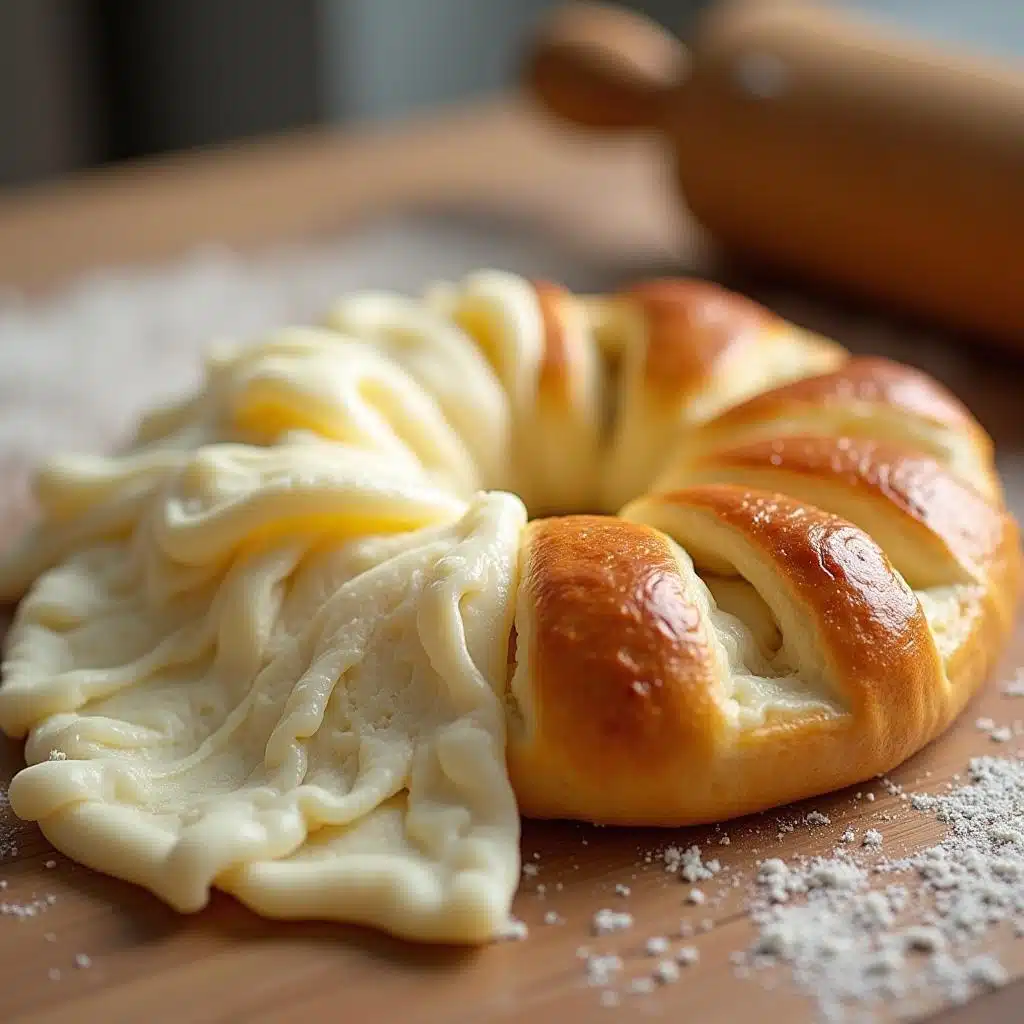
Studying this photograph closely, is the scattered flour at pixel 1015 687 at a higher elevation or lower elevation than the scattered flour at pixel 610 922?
lower

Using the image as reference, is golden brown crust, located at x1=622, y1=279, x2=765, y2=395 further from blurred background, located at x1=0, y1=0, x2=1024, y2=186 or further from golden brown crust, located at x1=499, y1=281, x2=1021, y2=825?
blurred background, located at x1=0, y1=0, x2=1024, y2=186

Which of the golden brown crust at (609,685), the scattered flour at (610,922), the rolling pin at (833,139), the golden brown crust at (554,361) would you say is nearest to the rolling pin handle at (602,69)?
the rolling pin at (833,139)

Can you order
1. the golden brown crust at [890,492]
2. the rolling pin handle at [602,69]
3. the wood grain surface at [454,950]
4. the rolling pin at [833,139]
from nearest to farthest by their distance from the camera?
the wood grain surface at [454,950], the golden brown crust at [890,492], the rolling pin at [833,139], the rolling pin handle at [602,69]

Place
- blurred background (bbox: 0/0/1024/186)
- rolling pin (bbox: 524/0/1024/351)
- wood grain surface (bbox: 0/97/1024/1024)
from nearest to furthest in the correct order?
wood grain surface (bbox: 0/97/1024/1024)
rolling pin (bbox: 524/0/1024/351)
blurred background (bbox: 0/0/1024/186)

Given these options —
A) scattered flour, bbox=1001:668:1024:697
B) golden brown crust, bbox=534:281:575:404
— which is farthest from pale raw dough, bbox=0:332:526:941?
scattered flour, bbox=1001:668:1024:697

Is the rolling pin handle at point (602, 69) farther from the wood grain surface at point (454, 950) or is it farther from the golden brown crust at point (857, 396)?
the wood grain surface at point (454, 950)

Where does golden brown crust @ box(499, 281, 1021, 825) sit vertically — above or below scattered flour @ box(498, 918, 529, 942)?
above

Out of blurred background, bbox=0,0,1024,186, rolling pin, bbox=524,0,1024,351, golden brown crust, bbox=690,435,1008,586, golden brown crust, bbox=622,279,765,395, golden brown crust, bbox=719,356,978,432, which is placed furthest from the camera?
blurred background, bbox=0,0,1024,186
